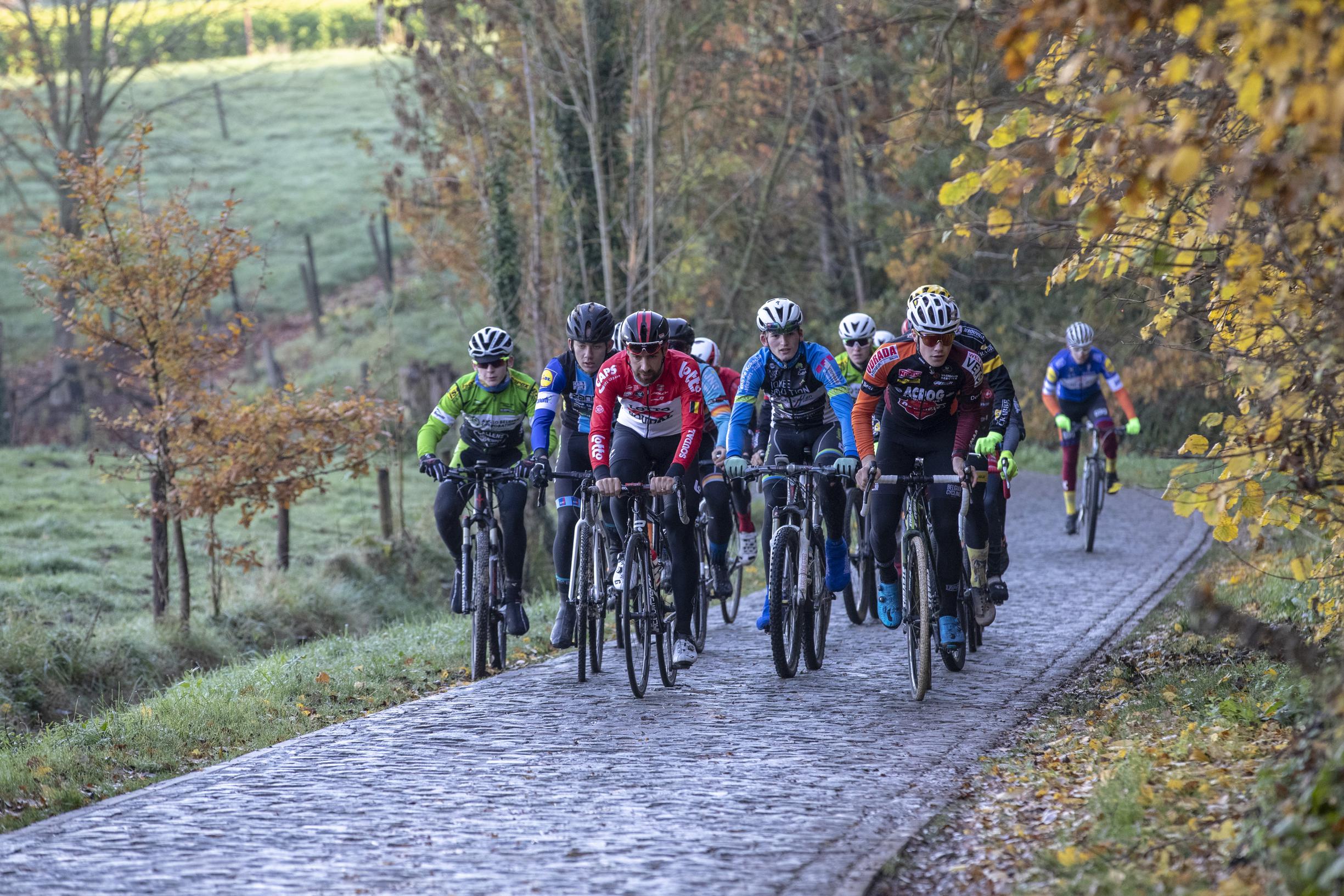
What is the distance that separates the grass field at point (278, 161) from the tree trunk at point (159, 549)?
83.1 ft

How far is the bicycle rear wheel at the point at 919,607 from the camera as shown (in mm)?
8281

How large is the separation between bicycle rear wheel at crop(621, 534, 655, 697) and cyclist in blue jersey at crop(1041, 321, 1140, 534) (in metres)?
7.14

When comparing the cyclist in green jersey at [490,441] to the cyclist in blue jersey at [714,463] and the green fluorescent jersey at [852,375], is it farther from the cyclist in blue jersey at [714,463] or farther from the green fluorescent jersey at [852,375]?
the green fluorescent jersey at [852,375]

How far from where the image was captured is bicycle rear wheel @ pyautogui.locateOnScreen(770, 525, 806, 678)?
883cm

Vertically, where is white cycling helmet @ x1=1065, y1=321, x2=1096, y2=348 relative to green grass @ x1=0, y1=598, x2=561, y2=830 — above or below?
above

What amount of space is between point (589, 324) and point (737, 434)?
1320 mm

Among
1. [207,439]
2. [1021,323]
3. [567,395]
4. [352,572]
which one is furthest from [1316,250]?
[1021,323]

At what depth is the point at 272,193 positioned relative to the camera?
60.4 metres

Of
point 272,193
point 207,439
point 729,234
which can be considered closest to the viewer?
point 207,439

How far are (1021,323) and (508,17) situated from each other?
15694 millimetres

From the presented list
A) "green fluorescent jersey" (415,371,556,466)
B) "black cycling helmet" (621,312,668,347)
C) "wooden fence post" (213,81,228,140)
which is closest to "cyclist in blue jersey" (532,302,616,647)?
"green fluorescent jersey" (415,371,556,466)

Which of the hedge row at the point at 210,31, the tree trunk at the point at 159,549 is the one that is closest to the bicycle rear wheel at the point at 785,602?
the tree trunk at the point at 159,549

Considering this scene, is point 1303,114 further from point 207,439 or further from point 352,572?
point 352,572

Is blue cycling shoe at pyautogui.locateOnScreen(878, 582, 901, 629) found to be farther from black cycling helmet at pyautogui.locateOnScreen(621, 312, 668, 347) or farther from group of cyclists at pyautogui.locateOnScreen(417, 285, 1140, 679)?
black cycling helmet at pyautogui.locateOnScreen(621, 312, 668, 347)
